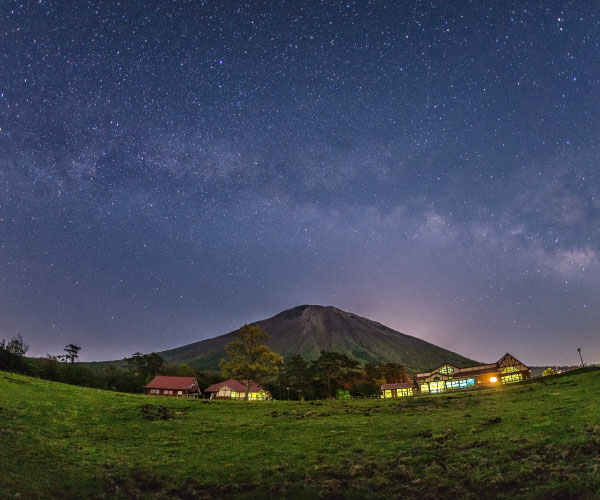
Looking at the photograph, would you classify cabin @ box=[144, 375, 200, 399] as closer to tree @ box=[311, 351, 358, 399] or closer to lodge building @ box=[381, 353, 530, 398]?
tree @ box=[311, 351, 358, 399]

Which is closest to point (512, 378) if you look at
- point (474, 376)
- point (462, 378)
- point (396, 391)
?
point (474, 376)

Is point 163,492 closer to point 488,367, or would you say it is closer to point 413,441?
point 413,441

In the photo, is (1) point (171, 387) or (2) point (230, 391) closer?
(1) point (171, 387)

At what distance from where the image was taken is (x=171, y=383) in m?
111

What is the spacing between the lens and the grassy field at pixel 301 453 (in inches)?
680

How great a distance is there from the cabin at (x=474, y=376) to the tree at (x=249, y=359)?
64662 millimetres

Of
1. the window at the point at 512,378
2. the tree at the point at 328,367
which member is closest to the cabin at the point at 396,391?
the tree at the point at 328,367

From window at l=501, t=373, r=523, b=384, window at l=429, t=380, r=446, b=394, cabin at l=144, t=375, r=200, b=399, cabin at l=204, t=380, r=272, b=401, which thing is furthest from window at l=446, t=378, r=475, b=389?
cabin at l=144, t=375, r=200, b=399

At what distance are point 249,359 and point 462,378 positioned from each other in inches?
3091

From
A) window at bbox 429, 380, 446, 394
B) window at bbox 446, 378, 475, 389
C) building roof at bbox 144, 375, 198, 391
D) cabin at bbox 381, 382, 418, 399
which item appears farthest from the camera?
window at bbox 429, 380, 446, 394

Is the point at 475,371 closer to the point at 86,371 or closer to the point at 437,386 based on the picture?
the point at 437,386

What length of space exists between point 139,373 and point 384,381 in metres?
78.1

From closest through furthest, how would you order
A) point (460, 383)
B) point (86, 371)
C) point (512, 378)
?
point (86, 371), point (512, 378), point (460, 383)

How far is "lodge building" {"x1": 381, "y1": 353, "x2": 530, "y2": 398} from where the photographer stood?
116m
